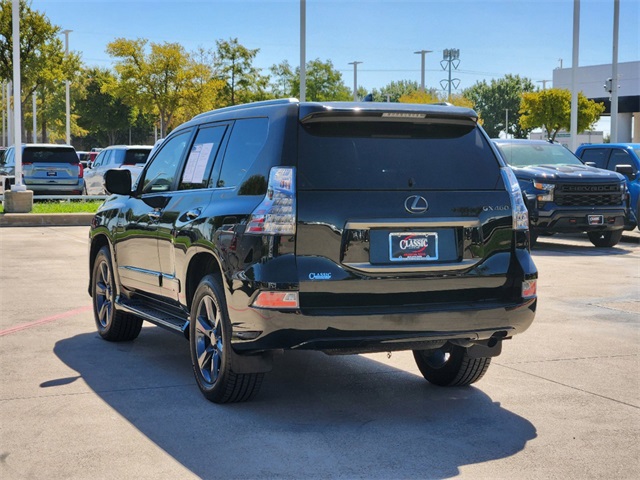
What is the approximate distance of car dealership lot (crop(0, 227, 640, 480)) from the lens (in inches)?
193

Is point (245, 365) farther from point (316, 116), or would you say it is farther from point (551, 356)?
point (551, 356)

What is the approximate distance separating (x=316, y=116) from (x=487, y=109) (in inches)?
4959

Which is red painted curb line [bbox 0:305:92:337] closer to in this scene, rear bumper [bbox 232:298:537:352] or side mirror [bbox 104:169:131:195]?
side mirror [bbox 104:169:131:195]

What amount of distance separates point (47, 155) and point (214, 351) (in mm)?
22639

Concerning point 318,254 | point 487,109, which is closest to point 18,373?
point 318,254

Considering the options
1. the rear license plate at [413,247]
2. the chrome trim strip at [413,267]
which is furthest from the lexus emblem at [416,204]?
the chrome trim strip at [413,267]

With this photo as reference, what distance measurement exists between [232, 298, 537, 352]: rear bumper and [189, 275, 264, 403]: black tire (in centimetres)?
25

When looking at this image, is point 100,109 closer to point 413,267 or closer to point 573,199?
point 573,199

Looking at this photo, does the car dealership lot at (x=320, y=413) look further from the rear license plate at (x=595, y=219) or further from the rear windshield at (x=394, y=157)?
the rear license plate at (x=595, y=219)

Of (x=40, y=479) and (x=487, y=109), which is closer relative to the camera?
(x=40, y=479)

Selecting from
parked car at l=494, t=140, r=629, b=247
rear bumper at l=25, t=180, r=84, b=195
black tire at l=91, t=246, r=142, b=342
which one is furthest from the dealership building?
black tire at l=91, t=246, r=142, b=342

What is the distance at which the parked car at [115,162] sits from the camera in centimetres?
2850

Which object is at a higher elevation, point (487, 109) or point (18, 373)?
point (487, 109)

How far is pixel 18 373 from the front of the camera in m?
6.98
